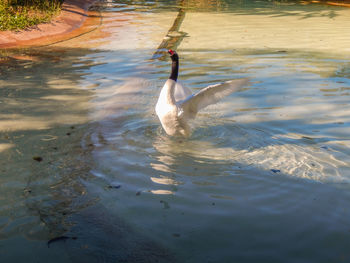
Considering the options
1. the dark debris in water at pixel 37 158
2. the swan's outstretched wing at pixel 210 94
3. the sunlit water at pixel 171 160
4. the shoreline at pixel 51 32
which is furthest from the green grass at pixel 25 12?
the swan's outstretched wing at pixel 210 94

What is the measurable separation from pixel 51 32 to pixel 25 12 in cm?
137

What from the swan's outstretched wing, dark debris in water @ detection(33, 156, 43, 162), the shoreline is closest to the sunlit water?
dark debris in water @ detection(33, 156, 43, 162)

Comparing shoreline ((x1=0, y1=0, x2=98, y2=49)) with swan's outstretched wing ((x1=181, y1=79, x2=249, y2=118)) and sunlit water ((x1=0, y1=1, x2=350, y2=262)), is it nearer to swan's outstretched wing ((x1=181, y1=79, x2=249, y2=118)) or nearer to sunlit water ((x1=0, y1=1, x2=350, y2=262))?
sunlit water ((x1=0, y1=1, x2=350, y2=262))

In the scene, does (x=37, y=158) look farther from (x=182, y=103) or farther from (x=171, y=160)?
(x=182, y=103)

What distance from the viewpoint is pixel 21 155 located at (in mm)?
5270

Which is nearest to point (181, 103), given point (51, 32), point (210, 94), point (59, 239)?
point (210, 94)

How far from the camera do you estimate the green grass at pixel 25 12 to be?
40.2 ft

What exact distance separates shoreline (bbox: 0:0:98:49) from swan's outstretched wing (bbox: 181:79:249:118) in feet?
23.9

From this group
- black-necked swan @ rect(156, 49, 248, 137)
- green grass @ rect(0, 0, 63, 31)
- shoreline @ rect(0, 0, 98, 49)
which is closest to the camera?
black-necked swan @ rect(156, 49, 248, 137)

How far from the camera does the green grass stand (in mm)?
12250

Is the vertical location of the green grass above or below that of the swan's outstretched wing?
above

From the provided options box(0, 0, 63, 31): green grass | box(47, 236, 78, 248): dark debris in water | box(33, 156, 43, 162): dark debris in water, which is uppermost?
box(0, 0, 63, 31): green grass

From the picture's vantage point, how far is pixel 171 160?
5.31 meters

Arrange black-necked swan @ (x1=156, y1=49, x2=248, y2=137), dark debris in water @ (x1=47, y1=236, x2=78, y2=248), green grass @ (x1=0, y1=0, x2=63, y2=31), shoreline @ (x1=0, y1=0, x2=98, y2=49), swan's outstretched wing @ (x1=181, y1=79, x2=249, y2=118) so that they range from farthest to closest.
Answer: green grass @ (x1=0, y1=0, x2=63, y2=31) → shoreline @ (x1=0, y1=0, x2=98, y2=49) → black-necked swan @ (x1=156, y1=49, x2=248, y2=137) → swan's outstretched wing @ (x1=181, y1=79, x2=249, y2=118) → dark debris in water @ (x1=47, y1=236, x2=78, y2=248)
